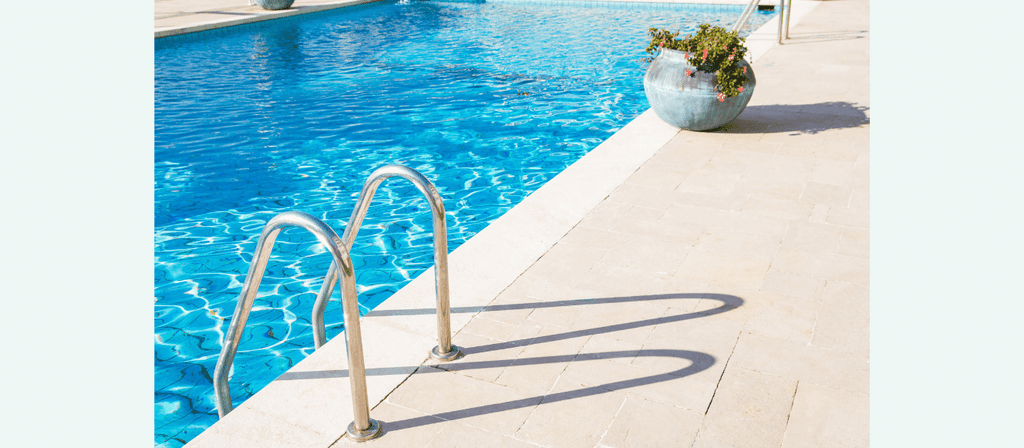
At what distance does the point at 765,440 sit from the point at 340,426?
5.93 feet

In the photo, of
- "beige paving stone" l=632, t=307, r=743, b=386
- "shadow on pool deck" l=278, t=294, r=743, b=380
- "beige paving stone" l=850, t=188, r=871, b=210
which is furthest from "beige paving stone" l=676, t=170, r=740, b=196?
"beige paving stone" l=632, t=307, r=743, b=386

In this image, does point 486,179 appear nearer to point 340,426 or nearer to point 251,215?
point 251,215

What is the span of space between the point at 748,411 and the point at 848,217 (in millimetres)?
2648

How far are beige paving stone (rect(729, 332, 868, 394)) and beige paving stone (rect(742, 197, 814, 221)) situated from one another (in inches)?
71.4

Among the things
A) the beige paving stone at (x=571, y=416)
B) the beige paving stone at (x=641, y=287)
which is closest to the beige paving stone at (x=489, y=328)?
the beige paving stone at (x=571, y=416)

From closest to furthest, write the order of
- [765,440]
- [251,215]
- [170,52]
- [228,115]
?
[765,440], [251,215], [228,115], [170,52]

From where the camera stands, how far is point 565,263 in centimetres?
451

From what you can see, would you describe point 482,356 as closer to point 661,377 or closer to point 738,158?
point 661,377

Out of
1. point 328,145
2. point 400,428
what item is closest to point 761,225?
point 400,428

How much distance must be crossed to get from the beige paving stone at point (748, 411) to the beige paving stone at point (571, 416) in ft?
1.34

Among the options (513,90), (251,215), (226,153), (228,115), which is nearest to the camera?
(251,215)

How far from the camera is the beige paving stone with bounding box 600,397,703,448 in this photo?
9.66 feet
